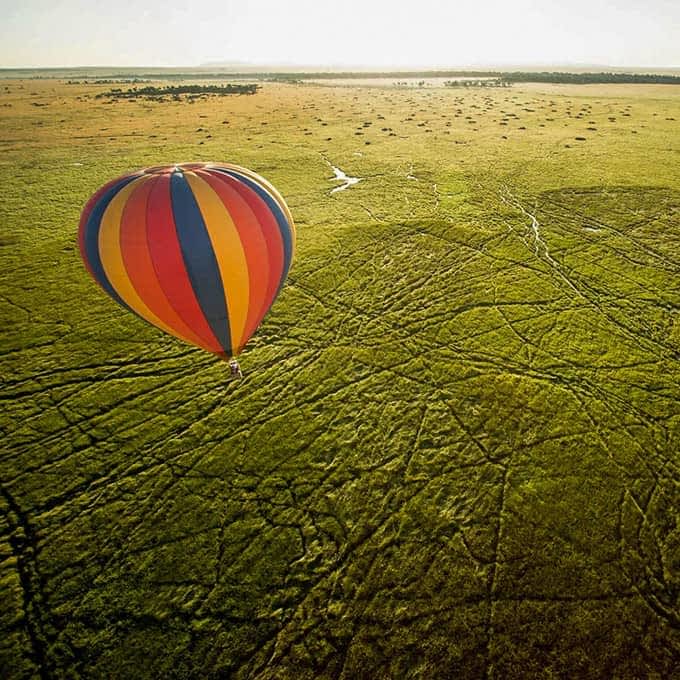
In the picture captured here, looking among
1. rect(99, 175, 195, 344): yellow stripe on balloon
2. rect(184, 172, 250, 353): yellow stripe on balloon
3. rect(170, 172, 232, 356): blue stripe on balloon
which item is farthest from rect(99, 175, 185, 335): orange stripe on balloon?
rect(184, 172, 250, 353): yellow stripe on balloon

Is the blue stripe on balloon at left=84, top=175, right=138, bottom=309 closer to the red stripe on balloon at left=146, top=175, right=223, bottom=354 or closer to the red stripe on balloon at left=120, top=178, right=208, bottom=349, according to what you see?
the red stripe on balloon at left=120, top=178, right=208, bottom=349

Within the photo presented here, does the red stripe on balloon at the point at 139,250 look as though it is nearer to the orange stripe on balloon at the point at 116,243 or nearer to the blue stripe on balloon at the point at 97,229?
the orange stripe on balloon at the point at 116,243

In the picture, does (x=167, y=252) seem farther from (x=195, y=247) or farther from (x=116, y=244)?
(x=116, y=244)

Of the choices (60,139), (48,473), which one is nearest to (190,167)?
(48,473)

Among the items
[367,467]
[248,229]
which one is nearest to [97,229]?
[248,229]

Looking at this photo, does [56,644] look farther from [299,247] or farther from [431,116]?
[431,116]

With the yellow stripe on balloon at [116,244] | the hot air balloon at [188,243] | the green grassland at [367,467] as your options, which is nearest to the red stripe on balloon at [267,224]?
the hot air balloon at [188,243]
